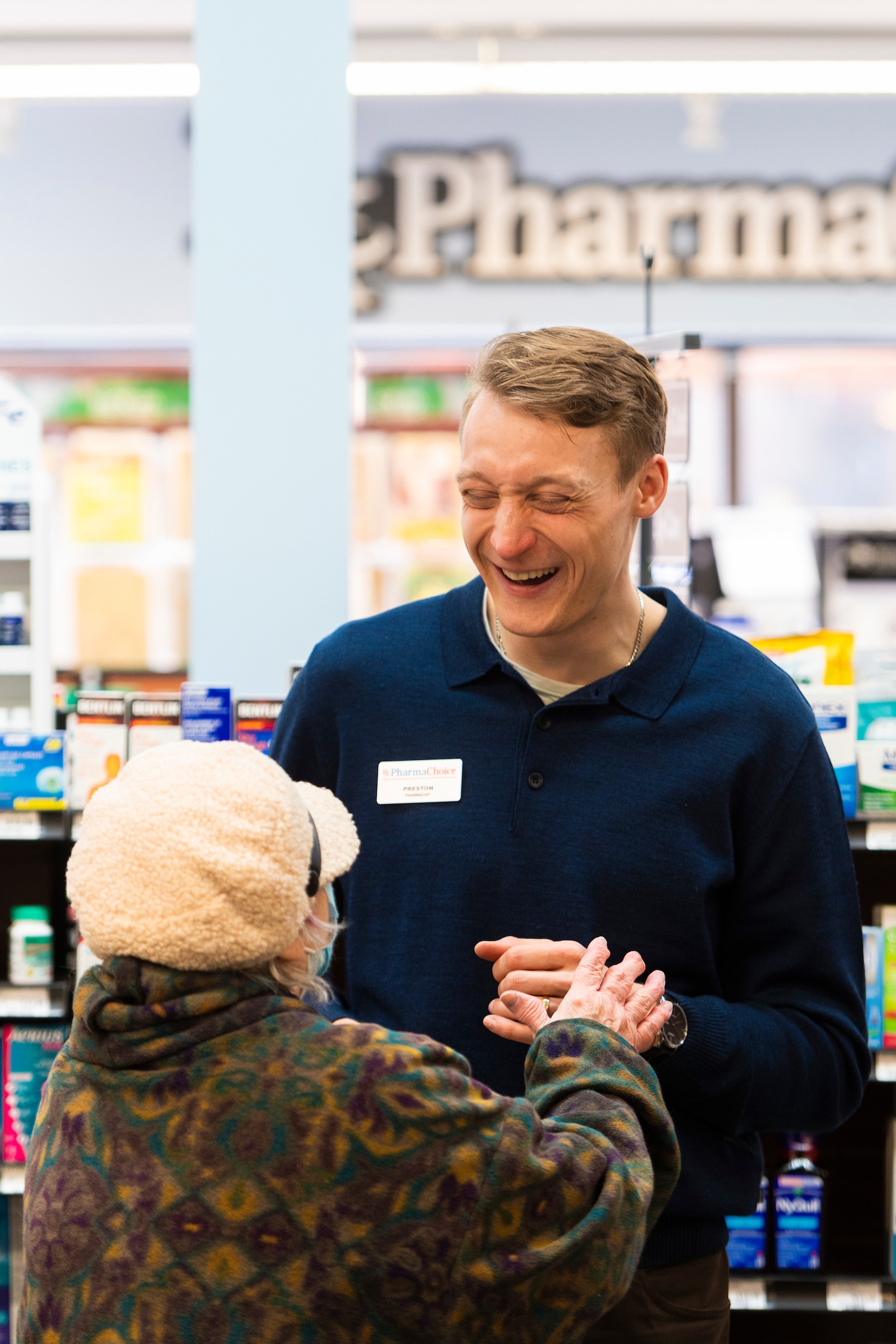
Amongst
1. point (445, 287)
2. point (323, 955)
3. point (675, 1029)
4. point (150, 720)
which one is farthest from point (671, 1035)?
point (445, 287)

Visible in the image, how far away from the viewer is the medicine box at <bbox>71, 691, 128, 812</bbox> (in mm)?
2723

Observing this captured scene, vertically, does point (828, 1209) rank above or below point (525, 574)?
below

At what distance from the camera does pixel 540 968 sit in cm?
138

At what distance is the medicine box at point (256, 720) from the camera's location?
8.66ft

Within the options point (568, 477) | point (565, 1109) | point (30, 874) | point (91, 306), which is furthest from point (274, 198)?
point (91, 306)

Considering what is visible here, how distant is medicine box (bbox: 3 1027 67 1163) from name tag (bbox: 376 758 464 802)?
152 cm

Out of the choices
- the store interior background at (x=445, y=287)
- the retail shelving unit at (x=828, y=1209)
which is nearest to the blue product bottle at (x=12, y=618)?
the retail shelving unit at (x=828, y=1209)

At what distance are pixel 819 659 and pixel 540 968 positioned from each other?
158 cm

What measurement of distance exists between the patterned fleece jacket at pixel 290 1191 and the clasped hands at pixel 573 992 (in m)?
0.18

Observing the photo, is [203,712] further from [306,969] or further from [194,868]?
[194,868]

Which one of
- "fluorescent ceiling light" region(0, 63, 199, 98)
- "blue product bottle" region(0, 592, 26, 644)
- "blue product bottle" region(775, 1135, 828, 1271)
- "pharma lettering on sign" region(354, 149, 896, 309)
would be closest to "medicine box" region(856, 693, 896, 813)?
"blue product bottle" region(775, 1135, 828, 1271)

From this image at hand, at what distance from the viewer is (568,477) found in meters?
1.52

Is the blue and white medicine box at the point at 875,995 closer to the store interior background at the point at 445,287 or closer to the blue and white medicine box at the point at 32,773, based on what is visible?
the blue and white medicine box at the point at 32,773

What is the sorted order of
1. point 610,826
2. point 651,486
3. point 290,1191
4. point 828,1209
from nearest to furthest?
point 290,1191 → point 610,826 → point 651,486 → point 828,1209
